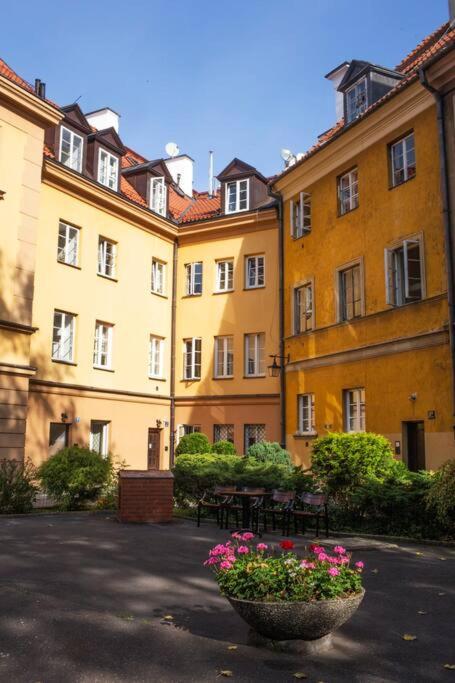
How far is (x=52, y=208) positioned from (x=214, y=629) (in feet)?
61.8

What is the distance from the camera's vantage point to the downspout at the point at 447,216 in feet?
52.4

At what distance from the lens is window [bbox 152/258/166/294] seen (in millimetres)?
27469

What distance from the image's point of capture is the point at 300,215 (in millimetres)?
23078

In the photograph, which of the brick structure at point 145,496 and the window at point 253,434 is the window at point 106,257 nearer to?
the window at point 253,434

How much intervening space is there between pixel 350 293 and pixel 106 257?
9.73m

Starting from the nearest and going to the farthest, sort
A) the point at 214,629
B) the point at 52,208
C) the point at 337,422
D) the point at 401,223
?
1. the point at 214,629
2. the point at 401,223
3. the point at 337,422
4. the point at 52,208

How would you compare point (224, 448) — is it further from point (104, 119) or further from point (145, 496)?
point (104, 119)

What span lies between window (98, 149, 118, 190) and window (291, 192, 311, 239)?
7105 mm

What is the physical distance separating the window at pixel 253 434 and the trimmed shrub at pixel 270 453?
3.65 meters

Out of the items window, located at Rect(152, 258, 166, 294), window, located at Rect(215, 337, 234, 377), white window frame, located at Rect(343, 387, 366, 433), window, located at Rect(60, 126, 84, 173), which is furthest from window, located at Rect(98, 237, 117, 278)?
white window frame, located at Rect(343, 387, 366, 433)

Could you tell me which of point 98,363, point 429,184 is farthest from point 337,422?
point 98,363

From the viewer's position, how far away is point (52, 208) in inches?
888

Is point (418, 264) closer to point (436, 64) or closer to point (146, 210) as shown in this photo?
point (436, 64)

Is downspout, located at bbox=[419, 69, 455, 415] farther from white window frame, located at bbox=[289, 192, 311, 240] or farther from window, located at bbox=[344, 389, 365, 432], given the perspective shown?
white window frame, located at bbox=[289, 192, 311, 240]
